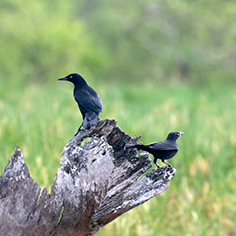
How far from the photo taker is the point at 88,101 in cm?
158

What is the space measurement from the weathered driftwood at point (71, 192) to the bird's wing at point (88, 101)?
71mm

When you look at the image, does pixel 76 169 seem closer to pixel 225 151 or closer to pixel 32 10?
pixel 225 151

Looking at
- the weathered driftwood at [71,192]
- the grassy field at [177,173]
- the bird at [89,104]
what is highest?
the grassy field at [177,173]

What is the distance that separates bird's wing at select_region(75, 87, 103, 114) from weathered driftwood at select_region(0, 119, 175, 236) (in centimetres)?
7

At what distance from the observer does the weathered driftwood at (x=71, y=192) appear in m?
1.53

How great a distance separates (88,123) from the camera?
4.95 feet

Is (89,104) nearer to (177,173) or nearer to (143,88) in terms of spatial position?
(177,173)

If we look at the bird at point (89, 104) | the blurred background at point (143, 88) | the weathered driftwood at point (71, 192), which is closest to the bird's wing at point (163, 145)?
the weathered driftwood at point (71, 192)

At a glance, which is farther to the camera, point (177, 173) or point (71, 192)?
point (177, 173)

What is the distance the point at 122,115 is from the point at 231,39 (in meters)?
23.3

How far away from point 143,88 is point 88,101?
1302 cm

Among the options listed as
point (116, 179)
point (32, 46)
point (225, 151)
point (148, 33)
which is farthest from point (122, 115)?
point (148, 33)

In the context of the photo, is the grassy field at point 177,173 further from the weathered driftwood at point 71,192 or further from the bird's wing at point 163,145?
the bird's wing at point 163,145

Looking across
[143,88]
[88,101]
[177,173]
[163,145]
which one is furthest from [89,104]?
[143,88]
